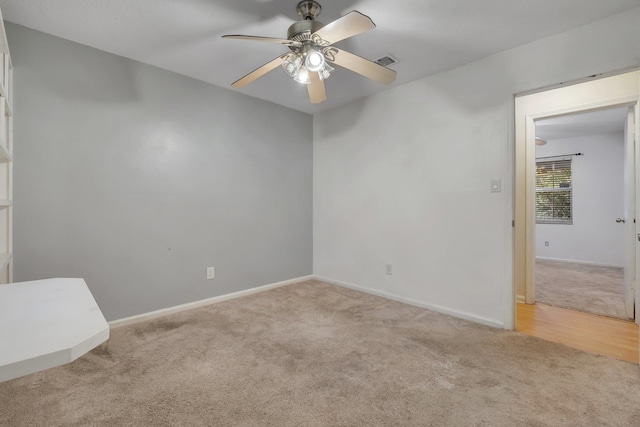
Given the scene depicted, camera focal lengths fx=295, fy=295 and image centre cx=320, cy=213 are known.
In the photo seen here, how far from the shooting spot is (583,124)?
454cm

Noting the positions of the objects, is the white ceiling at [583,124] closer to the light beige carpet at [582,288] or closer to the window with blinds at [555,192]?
the window with blinds at [555,192]

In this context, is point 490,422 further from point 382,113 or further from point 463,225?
point 382,113

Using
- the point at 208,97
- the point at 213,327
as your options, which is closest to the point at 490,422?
the point at 213,327

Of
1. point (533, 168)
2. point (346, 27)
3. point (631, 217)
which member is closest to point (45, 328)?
point (346, 27)

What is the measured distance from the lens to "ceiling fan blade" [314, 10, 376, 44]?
142cm

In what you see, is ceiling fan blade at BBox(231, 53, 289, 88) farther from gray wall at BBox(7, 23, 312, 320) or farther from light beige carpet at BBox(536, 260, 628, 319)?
light beige carpet at BBox(536, 260, 628, 319)

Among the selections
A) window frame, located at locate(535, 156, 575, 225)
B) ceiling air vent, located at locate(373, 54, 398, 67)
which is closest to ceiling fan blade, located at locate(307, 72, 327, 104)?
ceiling air vent, located at locate(373, 54, 398, 67)

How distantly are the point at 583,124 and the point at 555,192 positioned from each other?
152 cm

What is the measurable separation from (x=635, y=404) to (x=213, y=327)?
8.73ft

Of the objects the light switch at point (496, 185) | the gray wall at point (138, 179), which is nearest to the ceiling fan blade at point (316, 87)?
the gray wall at point (138, 179)

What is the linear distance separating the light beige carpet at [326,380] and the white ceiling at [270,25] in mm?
2247

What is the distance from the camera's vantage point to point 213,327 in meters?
2.45

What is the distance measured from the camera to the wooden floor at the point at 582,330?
2115 millimetres

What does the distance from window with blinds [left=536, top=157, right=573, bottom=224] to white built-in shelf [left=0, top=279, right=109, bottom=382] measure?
22.9 feet
